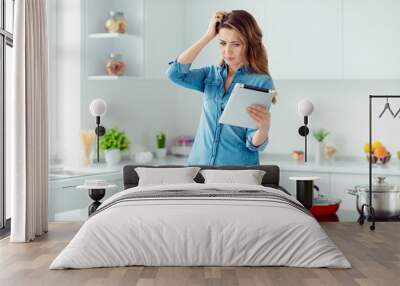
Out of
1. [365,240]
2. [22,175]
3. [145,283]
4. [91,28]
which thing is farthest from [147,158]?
[145,283]

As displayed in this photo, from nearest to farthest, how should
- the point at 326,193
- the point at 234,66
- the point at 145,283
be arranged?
1. the point at 145,283
2. the point at 234,66
3. the point at 326,193

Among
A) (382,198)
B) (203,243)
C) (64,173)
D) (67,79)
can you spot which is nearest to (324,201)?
(382,198)

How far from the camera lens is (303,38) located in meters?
7.36

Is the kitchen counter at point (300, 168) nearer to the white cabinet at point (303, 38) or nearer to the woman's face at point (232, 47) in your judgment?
the white cabinet at point (303, 38)

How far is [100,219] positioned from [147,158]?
114 inches

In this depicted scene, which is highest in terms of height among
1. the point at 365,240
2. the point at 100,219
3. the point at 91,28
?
the point at 91,28

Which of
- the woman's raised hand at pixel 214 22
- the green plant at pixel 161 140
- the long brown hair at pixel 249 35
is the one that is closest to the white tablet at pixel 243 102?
the long brown hair at pixel 249 35

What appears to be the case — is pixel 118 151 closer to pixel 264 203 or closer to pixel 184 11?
pixel 184 11

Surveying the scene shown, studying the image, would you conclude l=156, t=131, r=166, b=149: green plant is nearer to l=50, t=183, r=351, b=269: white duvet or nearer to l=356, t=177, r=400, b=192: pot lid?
l=356, t=177, r=400, b=192: pot lid

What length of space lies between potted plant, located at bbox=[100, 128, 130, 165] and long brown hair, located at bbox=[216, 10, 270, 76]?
1568mm

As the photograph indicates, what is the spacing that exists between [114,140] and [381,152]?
2.91 m

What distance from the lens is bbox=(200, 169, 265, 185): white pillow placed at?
234 inches

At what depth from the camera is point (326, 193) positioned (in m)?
7.09

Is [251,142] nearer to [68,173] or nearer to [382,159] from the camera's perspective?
[382,159]
